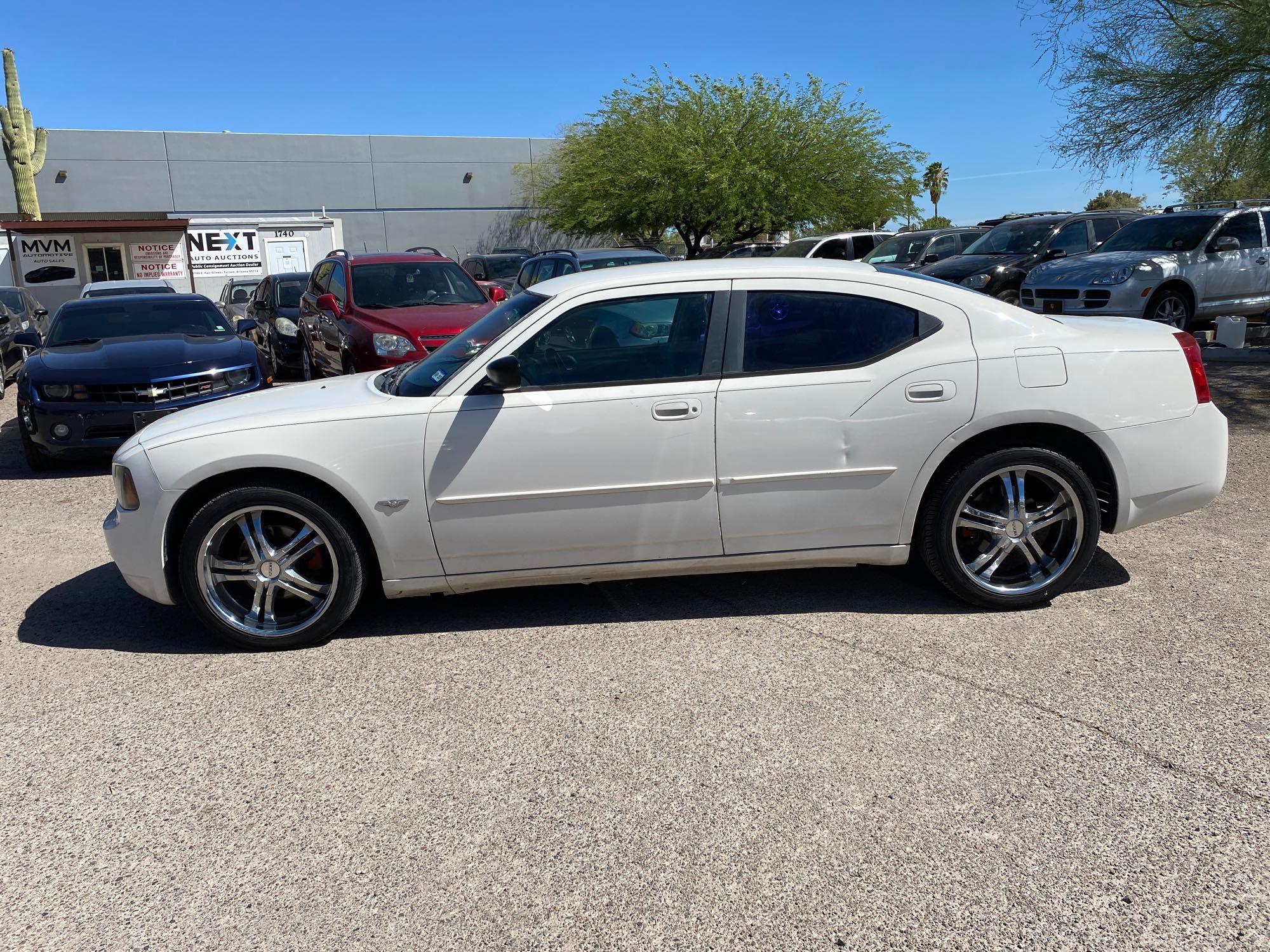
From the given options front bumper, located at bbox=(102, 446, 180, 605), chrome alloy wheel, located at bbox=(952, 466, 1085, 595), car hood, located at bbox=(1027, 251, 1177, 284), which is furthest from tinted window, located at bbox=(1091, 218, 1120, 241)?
front bumper, located at bbox=(102, 446, 180, 605)

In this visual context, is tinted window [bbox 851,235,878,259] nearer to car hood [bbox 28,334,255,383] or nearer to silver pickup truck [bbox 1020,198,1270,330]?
silver pickup truck [bbox 1020,198,1270,330]

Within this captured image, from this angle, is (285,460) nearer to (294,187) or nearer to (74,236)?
(74,236)

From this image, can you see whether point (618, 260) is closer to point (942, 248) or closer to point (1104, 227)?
point (1104, 227)

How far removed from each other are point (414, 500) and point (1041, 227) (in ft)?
51.9

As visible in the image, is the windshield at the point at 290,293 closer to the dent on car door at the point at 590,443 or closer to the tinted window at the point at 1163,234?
the tinted window at the point at 1163,234

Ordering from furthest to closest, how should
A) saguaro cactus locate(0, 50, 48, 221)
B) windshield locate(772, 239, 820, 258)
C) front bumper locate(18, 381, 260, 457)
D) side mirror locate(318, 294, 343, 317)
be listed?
saguaro cactus locate(0, 50, 48, 221) < windshield locate(772, 239, 820, 258) < side mirror locate(318, 294, 343, 317) < front bumper locate(18, 381, 260, 457)

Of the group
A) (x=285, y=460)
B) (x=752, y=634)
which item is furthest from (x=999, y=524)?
(x=285, y=460)

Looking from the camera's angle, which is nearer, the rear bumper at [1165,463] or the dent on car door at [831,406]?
the dent on car door at [831,406]

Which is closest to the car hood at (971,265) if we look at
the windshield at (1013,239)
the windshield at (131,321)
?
the windshield at (1013,239)

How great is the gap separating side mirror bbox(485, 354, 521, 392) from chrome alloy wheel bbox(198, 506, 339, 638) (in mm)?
1045

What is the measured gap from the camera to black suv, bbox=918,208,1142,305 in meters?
16.5

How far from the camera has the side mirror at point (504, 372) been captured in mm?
4395

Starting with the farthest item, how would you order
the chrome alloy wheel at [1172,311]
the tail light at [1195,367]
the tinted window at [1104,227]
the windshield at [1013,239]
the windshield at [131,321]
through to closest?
the windshield at [1013,239] < the tinted window at [1104,227] < the chrome alloy wheel at [1172,311] < the windshield at [131,321] < the tail light at [1195,367]

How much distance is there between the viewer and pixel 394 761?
11.9 ft
